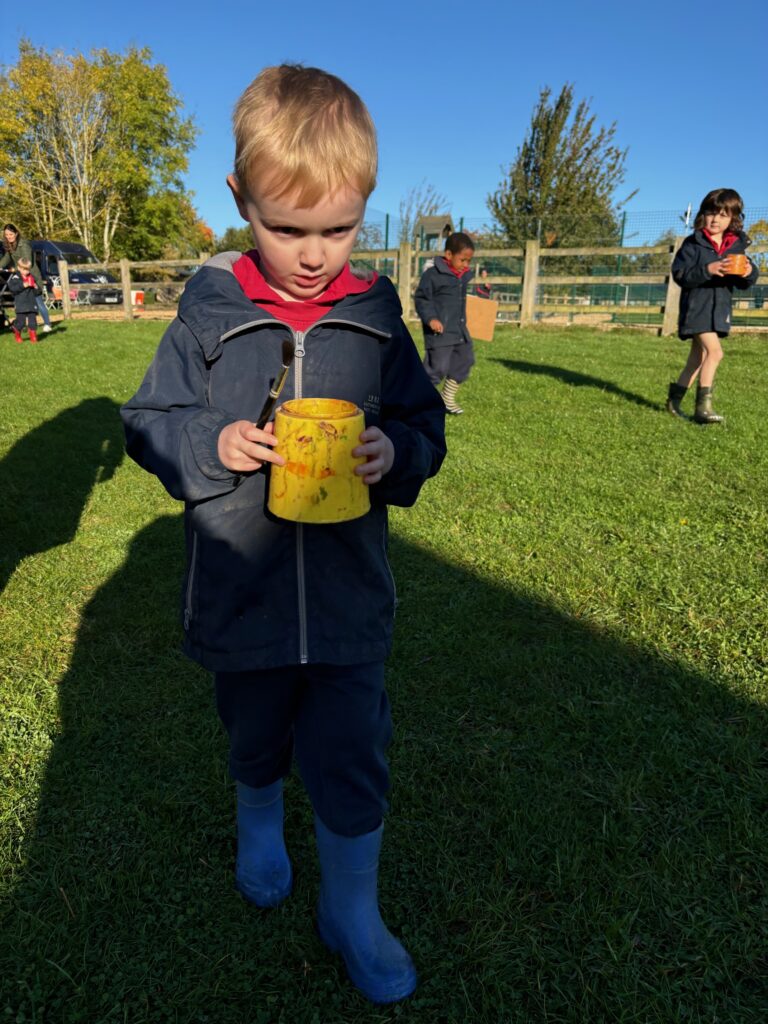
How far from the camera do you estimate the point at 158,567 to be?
364 centimetres

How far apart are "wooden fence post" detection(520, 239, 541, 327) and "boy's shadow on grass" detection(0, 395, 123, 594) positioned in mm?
11209

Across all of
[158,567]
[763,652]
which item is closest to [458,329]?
[158,567]

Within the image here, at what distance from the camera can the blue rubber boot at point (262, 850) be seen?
176cm

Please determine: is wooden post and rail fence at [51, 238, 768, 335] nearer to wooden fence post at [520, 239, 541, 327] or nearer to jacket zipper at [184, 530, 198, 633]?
wooden fence post at [520, 239, 541, 327]

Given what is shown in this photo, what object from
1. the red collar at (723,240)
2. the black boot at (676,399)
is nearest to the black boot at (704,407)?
the black boot at (676,399)

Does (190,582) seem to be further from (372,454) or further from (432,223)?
(432,223)

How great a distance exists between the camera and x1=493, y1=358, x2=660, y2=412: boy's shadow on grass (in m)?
7.56

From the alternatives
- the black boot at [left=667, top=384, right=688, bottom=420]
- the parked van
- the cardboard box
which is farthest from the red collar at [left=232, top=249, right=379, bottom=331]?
the parked van

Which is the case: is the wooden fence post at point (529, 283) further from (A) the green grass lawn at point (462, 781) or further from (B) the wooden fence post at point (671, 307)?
(A) the green grass lawn at point (462, 781)

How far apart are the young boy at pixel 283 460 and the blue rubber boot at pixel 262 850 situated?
196 millimetres

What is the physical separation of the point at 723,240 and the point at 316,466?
20.2 feet

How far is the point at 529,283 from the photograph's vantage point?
15.8 m

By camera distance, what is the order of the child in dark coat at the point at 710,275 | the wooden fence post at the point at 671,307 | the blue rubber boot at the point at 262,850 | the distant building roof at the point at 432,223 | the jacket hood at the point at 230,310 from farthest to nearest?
the distant building roof at the point at 432,223, the wooden fence post at the point at 671,307, the child in dark coat at the point at 710,275, the blue rubber boot at the point at 262,850, the jacket hood at the point at 230,310

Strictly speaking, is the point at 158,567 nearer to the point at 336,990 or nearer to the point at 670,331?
the point at 336,990
